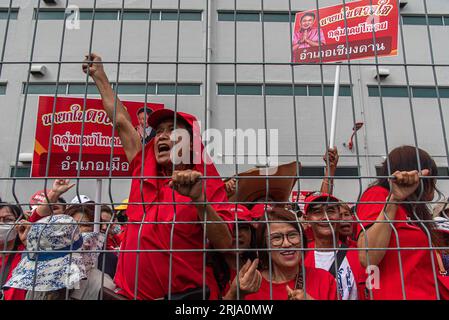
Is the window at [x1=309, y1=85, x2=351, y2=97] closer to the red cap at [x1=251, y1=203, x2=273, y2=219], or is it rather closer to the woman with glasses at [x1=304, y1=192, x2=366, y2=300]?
the woman with glasses at [x1=304, y1=192, x2=366, y2=300]

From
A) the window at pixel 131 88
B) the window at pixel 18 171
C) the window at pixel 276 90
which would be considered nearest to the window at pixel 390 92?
the window at pixel 276 90

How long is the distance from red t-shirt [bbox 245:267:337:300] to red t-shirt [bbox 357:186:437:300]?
0.72 ft

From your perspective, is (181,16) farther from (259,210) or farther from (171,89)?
(259,210)

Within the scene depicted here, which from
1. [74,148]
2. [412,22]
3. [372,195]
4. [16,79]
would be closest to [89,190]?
[16,79]

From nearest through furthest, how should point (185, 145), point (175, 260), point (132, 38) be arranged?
point (175, 260) → point (185, 145) → point (132, 38)

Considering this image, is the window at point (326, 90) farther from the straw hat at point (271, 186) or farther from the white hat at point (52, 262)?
the white hat at point (52, 262)

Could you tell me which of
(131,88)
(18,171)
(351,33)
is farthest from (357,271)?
(131,88)

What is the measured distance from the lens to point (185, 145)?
7.07 ft

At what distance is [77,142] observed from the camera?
407 cm

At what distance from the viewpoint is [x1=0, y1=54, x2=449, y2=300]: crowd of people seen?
165cm

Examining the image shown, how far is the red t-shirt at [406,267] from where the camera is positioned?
5.88 ft

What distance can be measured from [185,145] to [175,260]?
2.09 ft

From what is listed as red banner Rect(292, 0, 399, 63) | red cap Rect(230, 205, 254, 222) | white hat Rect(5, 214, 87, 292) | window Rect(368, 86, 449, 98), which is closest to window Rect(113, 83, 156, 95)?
window Rect(368, 86, 449, 98)

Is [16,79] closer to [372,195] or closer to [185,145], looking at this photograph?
[185,145]
